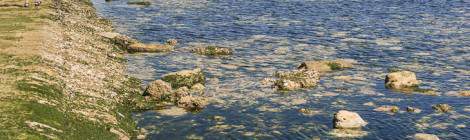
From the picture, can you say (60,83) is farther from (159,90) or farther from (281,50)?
(281,50)

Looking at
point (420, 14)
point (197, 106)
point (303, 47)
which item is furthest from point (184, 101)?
point (420, 14)

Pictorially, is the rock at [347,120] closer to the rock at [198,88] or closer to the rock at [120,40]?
the rock at [198,88]

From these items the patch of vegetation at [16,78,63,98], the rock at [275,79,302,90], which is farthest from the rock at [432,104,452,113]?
the patch of vegetation at [16,78,63,98]

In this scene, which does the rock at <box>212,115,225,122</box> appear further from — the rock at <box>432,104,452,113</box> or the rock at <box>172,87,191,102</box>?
the rock at <box>432,104,452,113</box>

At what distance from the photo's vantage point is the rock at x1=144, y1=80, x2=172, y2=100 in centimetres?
4812

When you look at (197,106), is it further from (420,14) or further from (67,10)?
(420,14)

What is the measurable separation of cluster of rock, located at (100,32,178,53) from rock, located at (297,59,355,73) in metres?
18.9

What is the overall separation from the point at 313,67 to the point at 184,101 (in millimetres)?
17475

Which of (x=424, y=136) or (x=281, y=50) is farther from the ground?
(x=281, y=50)

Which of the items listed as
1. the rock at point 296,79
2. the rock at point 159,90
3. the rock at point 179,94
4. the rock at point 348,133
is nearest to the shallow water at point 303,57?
the rock at point 348,133

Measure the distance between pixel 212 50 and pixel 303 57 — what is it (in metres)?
11.2

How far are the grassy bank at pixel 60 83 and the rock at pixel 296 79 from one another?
13.6 metres

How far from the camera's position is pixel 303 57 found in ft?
212

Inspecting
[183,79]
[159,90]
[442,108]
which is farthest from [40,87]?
[442,108]
